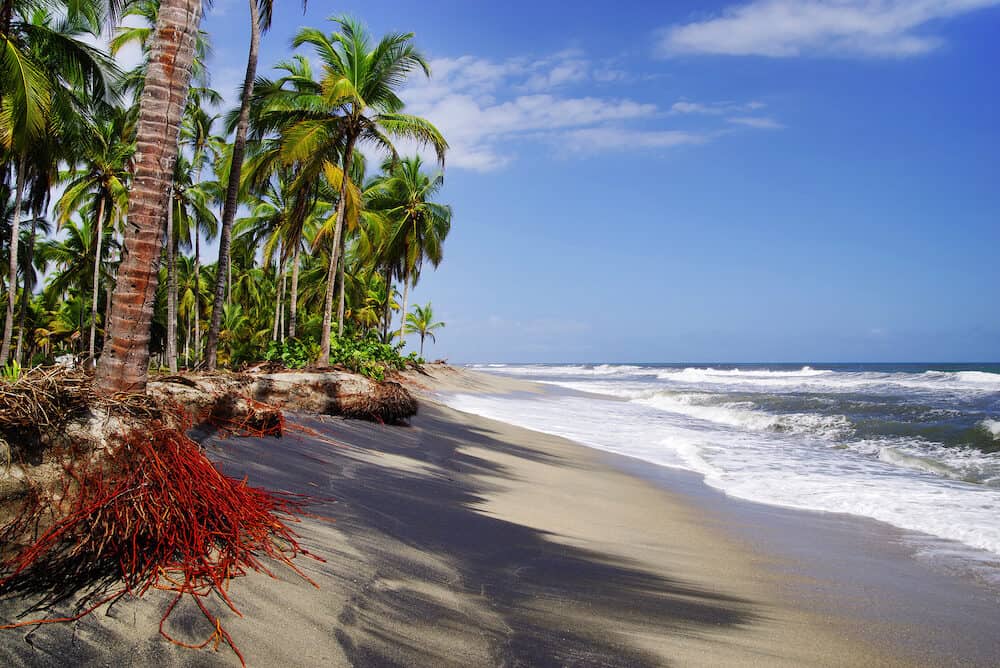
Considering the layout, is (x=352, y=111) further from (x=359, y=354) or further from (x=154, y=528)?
(x=154, y=528)

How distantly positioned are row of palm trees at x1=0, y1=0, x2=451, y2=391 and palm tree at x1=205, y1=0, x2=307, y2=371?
42 millimetres

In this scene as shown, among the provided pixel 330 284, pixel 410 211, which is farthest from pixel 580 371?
pixel 330 284

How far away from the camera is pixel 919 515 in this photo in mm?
6230

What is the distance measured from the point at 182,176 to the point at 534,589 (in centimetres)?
2361

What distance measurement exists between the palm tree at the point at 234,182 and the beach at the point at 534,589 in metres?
6.32

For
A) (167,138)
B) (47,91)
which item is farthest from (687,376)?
(167,138)

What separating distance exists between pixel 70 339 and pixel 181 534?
119 ft

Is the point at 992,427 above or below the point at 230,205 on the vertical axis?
below

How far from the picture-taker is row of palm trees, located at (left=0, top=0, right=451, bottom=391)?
3494 millimetres

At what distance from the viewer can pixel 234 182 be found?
1170 cm

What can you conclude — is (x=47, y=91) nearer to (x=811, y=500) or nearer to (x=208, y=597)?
(x=208, y=597)

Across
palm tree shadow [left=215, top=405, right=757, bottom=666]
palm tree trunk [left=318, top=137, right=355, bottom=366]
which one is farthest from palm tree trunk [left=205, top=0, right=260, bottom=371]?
palm tree shadow [left=215, top=405, right=757, bottom=666]

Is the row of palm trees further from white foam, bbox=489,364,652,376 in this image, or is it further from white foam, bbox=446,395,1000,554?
white foam, bbox=489,364,652,376

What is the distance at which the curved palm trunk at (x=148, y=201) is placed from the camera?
10.9ft
